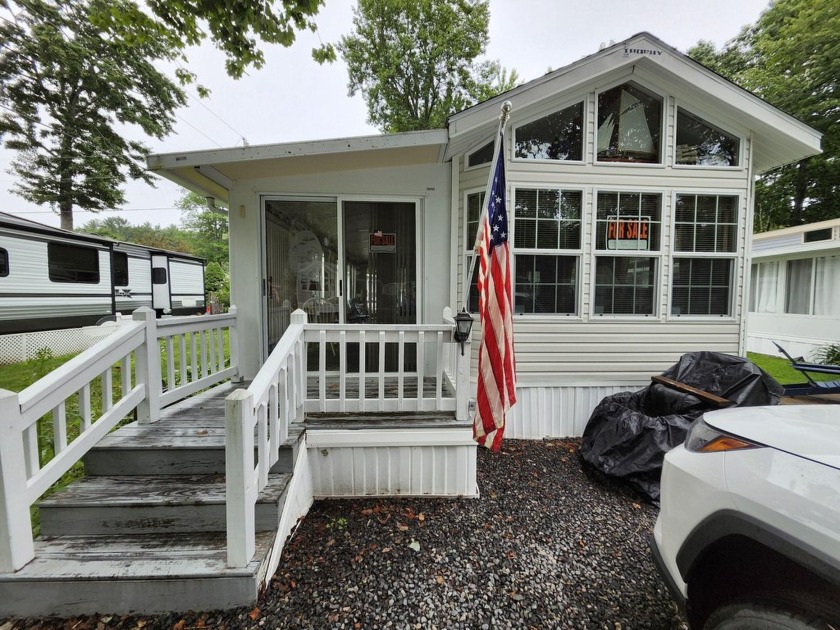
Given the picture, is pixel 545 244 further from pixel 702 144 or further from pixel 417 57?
pixel 417 57

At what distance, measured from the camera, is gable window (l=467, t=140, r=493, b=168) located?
12.8ft

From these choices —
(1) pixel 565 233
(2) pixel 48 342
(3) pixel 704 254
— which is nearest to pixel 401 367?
(1) pixel 565 233

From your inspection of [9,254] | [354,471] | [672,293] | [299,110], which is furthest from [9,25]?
[672,293]

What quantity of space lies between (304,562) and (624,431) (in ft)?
9.10

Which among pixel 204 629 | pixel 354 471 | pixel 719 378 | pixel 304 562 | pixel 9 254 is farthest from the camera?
pixel 9 254

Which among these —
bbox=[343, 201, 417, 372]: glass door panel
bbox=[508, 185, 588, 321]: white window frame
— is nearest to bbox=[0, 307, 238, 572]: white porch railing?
bbox=[343, 201, 417, 372]: glass door panel

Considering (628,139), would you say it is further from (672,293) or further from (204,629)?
(204,629)

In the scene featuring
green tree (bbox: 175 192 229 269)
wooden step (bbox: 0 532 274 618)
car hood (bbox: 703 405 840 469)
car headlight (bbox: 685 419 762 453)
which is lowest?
wooden step (bbox: 0 532 274 618)

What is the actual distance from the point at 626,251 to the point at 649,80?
1952 mm

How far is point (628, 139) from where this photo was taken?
3965 millimetres

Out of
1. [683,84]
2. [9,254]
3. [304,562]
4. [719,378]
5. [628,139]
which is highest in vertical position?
[683,84]

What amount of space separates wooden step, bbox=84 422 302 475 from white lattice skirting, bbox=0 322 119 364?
169 inches

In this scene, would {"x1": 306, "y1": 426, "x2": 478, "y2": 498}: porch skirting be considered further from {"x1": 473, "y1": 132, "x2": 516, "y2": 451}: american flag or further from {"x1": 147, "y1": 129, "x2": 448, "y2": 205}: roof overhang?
{"x1": 147, "y1": 129, "x2": 448, "y2": 205}: roof overhang

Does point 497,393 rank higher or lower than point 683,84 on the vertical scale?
lower
